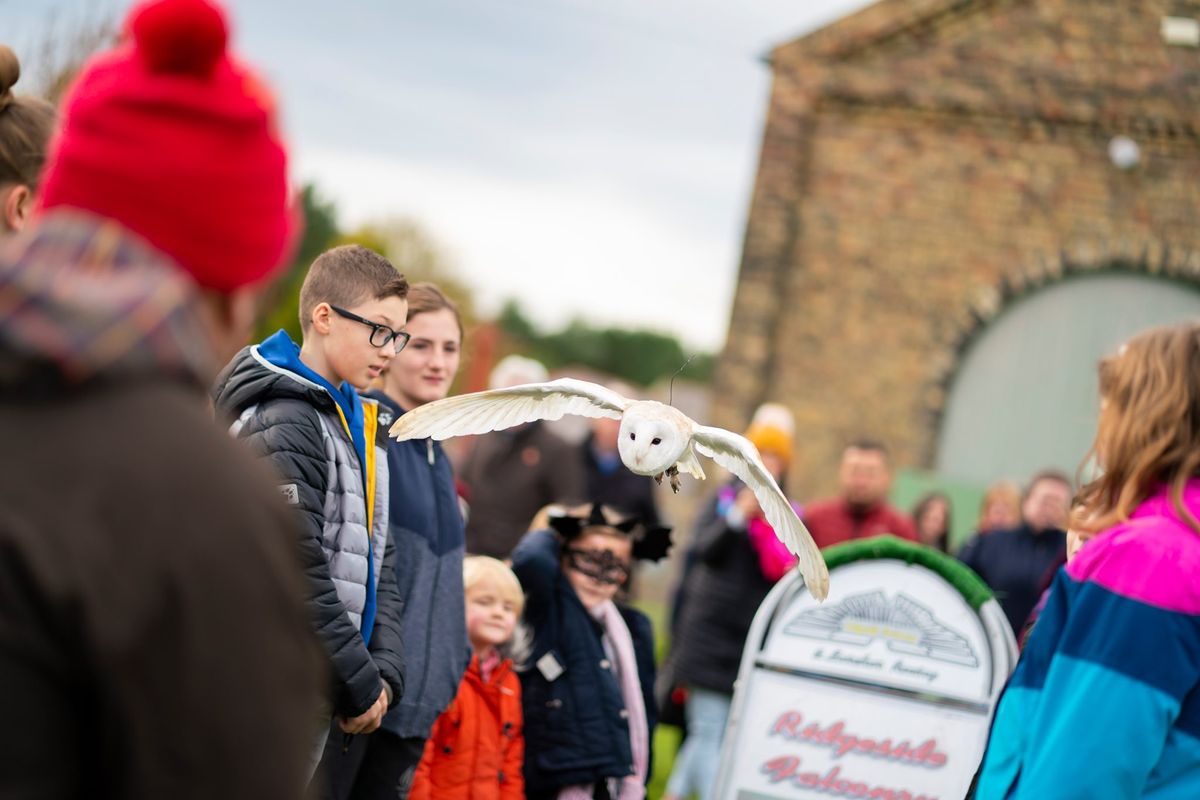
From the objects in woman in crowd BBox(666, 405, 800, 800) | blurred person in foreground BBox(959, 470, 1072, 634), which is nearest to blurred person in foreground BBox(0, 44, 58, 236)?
woman in crowd BBox(666, 405, 800, 800)

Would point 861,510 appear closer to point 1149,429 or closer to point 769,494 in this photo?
point 769,494

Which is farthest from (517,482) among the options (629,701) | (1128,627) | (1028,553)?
(1128,627)

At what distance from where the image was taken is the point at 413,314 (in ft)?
12.2

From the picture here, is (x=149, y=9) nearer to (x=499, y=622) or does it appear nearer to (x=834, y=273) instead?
(x=499, y=622)

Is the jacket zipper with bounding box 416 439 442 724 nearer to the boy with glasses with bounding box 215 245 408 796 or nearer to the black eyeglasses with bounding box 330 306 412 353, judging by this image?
Result: the boy with glasses with bounding box 215 245 408 796

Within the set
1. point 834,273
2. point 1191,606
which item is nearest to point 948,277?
point 834,273

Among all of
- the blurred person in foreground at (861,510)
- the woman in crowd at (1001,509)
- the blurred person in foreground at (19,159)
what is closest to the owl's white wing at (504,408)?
the blurred person in foreground at (19,159)

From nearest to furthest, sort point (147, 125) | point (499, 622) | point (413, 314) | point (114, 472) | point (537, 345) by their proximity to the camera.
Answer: point (114, 472) < point (147, 125) < point (413, 314) < point (499, 622) < point (537, 345)

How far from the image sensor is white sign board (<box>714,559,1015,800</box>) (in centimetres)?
423

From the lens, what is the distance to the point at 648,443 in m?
3.09

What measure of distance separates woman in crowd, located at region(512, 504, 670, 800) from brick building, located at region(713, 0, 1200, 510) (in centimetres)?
726

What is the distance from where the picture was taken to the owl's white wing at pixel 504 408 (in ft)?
10.7

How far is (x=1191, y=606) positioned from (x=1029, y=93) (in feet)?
34.4

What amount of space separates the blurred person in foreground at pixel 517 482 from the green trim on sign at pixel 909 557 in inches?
116
